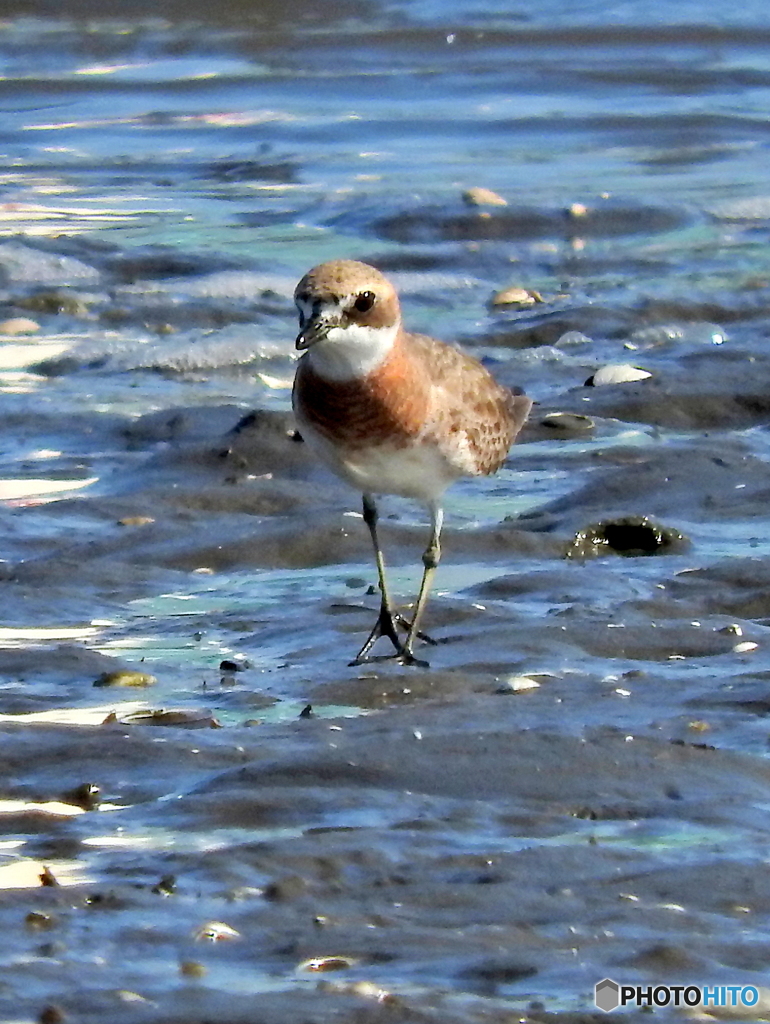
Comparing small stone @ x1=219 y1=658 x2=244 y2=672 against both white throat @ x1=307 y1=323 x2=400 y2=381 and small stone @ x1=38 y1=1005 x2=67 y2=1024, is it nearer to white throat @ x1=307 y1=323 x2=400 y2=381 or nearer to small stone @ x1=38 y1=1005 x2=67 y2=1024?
white throat @ x1=307 y1=323 x2=400 y2=381

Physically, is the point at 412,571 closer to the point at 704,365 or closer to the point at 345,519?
the point at 345,519

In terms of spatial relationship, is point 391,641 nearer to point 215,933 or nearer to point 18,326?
point 215,933

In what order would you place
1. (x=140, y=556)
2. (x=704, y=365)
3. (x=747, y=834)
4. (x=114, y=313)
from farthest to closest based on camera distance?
(x=114, y=313) < (x=704, y=365) < (x=140, y=556) < (x=747, y=834)

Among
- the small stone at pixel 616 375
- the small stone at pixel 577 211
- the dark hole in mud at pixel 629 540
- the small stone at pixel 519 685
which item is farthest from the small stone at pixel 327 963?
the small stone at pixel 577 211

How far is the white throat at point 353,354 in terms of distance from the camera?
498 cm

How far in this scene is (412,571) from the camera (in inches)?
238

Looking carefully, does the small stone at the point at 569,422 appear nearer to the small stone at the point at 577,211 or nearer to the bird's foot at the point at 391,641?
the bird's foot at the point at 391,641

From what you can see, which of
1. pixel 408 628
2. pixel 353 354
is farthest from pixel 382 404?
pixel 408 628

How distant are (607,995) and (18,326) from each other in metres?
6.19

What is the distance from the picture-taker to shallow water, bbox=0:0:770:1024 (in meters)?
3.39

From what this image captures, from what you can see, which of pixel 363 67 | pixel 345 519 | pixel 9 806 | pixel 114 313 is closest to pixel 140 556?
pixel 345 519

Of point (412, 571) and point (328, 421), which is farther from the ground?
point (328, 421)

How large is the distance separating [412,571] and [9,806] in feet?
7.16

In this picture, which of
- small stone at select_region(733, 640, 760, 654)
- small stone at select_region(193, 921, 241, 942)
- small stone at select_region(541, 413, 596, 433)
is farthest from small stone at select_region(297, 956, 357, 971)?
small stone at select_region(541, 413, 596, 433)
